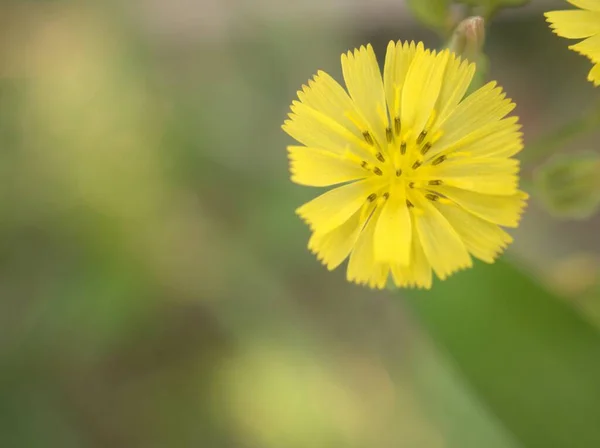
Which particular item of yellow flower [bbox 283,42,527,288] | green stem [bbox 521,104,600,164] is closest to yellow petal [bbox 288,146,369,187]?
yellow flower [bbox 283,42,527,288]

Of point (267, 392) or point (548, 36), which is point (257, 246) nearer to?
point (267, 392)

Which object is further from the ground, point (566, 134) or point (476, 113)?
point (566, 134)

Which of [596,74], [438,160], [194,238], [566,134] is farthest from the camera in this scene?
[194,238]

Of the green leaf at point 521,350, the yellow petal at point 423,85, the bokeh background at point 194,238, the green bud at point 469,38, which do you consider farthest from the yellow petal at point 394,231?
the bokeh background at point 194,238

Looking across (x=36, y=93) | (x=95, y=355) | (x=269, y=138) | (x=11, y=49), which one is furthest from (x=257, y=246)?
(x=11, y=49)

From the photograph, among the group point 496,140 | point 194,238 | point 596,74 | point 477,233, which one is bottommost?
point 194,238

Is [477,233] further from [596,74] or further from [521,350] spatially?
[521,350]

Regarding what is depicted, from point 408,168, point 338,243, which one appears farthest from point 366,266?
point 408,168

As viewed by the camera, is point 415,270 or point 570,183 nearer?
point 415,270
